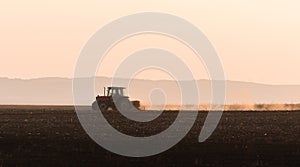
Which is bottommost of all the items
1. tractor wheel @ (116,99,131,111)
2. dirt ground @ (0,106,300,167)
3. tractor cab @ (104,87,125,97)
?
dirt ground @ (0,106,300,167)

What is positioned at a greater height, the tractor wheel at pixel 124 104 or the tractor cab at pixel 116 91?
the tractor cab at pixel 116 91

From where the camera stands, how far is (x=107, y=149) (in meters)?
25.2

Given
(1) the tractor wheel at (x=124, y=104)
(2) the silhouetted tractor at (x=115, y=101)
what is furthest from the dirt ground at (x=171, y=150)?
(2) the silhouetted tractor at (x=115, y=101)

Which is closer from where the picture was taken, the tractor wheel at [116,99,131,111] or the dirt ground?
the dirt ground

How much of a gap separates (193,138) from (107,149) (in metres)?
6.10

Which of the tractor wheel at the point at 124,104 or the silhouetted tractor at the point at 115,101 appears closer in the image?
the tractor wheel at the point at 124,104

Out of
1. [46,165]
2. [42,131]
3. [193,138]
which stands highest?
[42,131]

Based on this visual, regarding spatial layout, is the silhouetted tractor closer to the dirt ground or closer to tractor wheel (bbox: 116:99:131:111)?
tractor wheel (bbox: 116:99:131:111)

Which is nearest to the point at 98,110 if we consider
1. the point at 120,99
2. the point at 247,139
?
the point at 120,99

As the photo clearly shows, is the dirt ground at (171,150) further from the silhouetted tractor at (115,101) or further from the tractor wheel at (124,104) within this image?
the silhouetted tractor at (115,101)

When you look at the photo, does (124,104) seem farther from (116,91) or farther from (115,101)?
(116,91)

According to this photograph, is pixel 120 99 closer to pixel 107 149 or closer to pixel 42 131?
pixel 42 131

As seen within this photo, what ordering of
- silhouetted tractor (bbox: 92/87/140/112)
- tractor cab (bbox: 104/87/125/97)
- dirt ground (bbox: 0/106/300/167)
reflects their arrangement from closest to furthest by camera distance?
1. dirt ground (bbox: 0/106/300/167)
2. silhouetted tractor (bbox: 92/87/140/112)
3. tractor cab (bbox: 104/87/125/97)

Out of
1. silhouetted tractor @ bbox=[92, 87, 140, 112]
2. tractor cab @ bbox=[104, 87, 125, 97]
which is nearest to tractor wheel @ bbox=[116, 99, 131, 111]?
silhouetted tractor @ bbox=[92, 87, 140, 112]
